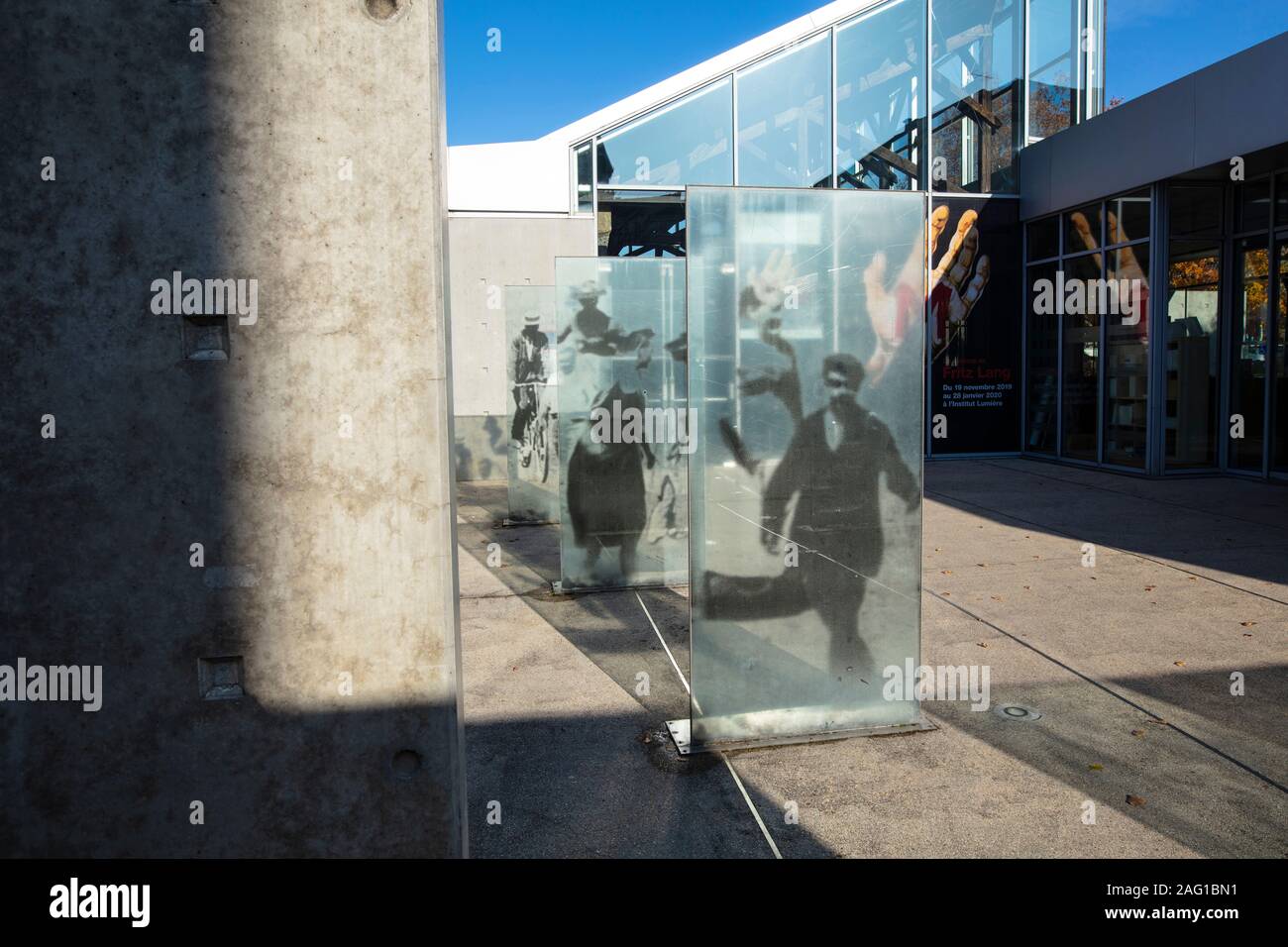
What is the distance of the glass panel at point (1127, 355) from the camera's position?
1324 cm

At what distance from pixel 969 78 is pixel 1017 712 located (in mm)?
13893

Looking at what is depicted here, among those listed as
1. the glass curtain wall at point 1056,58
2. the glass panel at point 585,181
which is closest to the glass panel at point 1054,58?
the glass curtain wall at point 1056,58

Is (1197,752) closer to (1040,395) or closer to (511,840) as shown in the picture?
(511,840)

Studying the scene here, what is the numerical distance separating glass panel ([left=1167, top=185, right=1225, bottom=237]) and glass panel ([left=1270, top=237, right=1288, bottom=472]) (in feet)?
3.28

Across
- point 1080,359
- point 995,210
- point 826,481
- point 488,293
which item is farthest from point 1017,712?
point 995,210

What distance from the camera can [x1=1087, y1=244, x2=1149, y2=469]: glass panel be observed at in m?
13.2

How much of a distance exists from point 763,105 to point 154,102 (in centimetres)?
1409

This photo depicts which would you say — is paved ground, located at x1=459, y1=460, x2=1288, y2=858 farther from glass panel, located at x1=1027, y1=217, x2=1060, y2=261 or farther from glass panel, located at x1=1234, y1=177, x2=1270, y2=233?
glass panel, located at x1=1027, y1=217, x2=1060, y2=261

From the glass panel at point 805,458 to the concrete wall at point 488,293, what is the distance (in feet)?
35.2

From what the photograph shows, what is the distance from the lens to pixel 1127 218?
13.4 m

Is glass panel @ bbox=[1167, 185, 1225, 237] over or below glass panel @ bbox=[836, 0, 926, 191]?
below

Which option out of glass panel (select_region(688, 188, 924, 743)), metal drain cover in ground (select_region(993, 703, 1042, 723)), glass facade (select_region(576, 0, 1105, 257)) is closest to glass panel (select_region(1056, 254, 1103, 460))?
glass facade (select_region(576, 0, 1105, 257))

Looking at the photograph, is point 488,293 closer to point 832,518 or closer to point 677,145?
point 677,145
